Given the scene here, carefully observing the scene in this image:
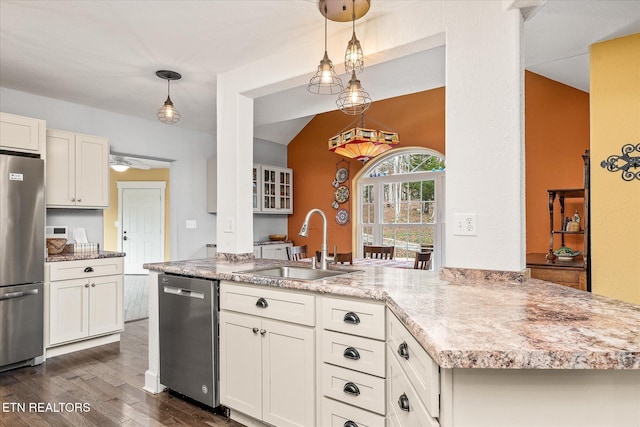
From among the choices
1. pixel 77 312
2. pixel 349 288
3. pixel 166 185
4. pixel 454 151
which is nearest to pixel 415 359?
pixel 349 288

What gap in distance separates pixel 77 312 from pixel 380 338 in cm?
312

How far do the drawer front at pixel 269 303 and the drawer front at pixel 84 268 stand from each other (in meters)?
2.00

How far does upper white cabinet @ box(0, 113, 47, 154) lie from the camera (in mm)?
3084

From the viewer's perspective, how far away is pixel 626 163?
8.44 feet

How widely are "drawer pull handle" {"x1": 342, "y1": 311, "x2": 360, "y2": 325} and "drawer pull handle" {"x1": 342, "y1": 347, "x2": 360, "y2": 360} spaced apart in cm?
12

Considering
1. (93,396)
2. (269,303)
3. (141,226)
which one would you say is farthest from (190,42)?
(141,226)

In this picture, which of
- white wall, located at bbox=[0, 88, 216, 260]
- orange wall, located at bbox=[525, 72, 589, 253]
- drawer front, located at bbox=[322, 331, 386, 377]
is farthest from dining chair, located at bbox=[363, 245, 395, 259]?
drawer front, located at bbox=[322, 331, 386, 377]

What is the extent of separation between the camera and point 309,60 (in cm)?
269

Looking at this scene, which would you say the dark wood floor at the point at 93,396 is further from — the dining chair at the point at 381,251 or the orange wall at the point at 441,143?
the orange wall at the point at 441,143

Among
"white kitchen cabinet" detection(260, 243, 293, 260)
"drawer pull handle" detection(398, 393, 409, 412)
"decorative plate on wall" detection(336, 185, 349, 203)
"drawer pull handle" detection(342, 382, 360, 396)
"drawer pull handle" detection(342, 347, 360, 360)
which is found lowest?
"drawer pull handle" detection(342, 382, 360, 396)

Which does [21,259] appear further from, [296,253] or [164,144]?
[296,253]

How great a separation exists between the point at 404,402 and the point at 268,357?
0.94 m

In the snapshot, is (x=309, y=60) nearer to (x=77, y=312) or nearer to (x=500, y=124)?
(x=500, y=124)

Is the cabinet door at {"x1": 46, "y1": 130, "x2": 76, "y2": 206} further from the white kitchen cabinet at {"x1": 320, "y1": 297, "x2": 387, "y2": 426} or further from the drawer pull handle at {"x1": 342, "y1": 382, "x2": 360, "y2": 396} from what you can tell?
the drawer pull handle at {"x1": 342, "y1": 382, "x2": 360, "y2": 396}
